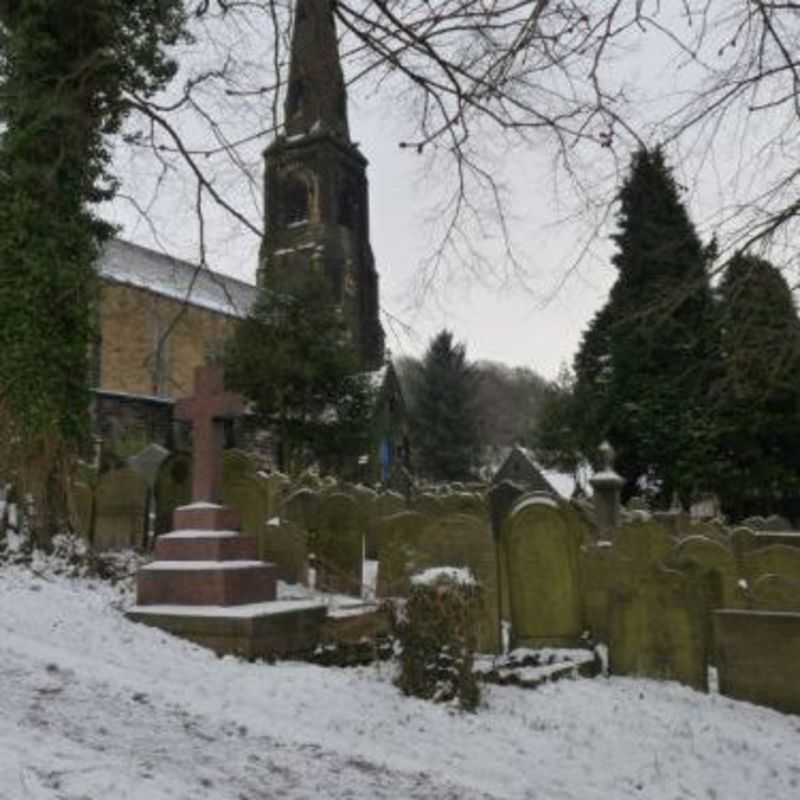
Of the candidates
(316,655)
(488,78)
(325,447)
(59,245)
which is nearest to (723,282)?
(488,78)

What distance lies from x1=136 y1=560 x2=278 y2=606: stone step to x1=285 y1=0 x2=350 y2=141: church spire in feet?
12.7

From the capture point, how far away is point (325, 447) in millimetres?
26469

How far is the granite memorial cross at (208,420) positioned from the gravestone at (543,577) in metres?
2.77

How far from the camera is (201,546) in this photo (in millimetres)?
8406

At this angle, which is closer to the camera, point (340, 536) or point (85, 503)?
point (85, 503)

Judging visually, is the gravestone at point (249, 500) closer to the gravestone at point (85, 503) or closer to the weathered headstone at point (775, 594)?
the gravestone at point (85, 503)

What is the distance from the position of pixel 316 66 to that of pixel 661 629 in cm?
536

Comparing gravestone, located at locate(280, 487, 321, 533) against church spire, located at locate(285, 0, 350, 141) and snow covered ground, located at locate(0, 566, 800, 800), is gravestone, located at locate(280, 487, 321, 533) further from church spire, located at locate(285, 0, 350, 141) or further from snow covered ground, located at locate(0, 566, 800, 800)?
church spire, located at locate(285, 0, 350, 141)

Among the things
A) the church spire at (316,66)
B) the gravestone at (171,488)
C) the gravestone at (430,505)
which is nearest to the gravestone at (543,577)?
the church spire at (316,66)

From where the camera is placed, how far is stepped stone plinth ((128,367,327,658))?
300 inches

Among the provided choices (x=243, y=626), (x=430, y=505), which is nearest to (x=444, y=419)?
(x=430, y=505)

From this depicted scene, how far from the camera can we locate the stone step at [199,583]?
26.6 ft

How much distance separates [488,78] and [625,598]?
529cm

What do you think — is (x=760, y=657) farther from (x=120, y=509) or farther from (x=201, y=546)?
(x=120, y=509)
